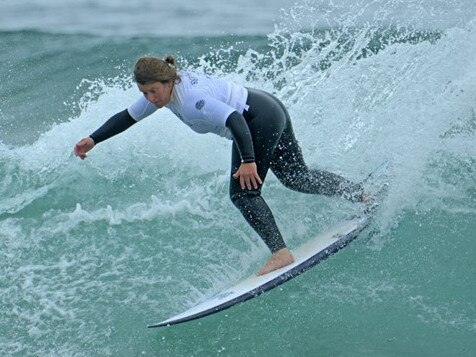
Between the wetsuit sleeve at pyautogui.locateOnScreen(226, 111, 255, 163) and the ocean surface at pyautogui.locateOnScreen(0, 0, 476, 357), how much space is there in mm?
1003

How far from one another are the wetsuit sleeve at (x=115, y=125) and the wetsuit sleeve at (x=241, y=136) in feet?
2.50

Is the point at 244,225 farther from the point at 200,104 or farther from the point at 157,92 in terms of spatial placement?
the point at 157,92

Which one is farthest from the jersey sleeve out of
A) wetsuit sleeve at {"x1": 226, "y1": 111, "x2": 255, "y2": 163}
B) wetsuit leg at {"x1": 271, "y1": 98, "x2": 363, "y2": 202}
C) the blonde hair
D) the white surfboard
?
the white surfboard

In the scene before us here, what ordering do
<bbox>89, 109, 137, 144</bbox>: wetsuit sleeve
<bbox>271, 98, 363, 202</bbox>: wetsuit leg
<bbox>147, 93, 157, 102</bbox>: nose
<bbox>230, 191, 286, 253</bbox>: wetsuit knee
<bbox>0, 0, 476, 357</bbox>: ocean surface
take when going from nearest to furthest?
<bbox>147, 93, 157, 102</bbox>: nose, <bbox>0, 0, 476, 357</bbox>: ocean surface, <bbox>230, 191, 286, 253</bbox>: wetsuit knee, <bbox>89, 109, 137, 144</bbox>: wetsuit sleeve, <bbox>271, 98, 363, 202</bbox>: wetsuit leg

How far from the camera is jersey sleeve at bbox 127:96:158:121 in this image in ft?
18.1

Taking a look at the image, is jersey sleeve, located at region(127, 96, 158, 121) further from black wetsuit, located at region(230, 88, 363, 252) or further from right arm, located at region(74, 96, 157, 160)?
black wetsuit, located at region(230, 88, 363, 252)

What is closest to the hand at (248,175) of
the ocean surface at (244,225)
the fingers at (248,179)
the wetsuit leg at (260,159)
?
the fingers at (248,179)

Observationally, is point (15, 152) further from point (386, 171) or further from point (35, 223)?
point (386, 171)

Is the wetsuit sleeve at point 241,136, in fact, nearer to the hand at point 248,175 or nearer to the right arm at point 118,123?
the hand at point 248,175

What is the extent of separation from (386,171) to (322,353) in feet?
6.17

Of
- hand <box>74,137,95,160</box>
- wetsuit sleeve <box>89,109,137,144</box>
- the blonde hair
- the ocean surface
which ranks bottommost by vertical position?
the ocean surface

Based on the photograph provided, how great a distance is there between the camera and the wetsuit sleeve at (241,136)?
5.17 m

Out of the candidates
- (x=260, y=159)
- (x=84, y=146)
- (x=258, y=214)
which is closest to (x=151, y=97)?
(x=84, y=146)

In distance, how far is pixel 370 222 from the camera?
6090mm
